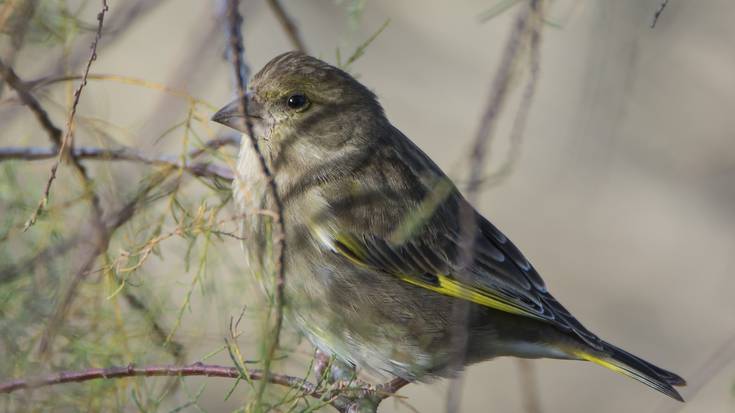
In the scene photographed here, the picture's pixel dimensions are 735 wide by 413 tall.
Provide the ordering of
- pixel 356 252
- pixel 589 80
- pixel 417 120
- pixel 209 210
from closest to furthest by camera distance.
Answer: pixel 589 80 → pixel 209 210 → pixel 356 252 → pixel 417 120

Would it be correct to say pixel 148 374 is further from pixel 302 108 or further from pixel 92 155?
pixel 302 108

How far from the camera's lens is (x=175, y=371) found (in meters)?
3.32

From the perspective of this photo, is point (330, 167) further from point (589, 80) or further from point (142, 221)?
point (589, 80)

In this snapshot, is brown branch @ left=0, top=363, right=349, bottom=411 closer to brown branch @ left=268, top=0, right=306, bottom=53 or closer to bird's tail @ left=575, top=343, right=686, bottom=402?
bird's tail @ left=575, top=343, right=686, bottom=402

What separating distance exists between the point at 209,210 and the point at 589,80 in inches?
77.8

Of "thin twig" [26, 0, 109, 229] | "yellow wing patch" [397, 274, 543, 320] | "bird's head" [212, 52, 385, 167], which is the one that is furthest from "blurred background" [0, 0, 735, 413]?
"thin twig" [26, 0, 109, 229]

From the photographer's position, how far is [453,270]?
4.55 meters

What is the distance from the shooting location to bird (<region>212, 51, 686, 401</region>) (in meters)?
4.33

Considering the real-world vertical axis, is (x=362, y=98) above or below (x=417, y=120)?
below

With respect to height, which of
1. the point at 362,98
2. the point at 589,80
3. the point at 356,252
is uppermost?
the point at 362,98

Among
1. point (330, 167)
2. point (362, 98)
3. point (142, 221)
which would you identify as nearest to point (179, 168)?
point (142, 221)

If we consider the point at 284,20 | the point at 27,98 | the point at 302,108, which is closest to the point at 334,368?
the point at 302,108

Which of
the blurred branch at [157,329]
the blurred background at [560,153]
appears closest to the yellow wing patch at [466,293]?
the blurred branch at [157,329]

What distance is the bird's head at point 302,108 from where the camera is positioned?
14.6ft
